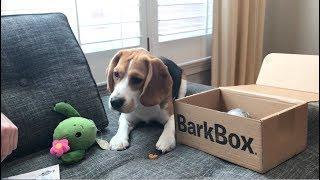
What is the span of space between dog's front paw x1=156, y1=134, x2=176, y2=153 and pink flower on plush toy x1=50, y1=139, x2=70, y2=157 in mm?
265

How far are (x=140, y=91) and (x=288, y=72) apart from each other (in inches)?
17.2

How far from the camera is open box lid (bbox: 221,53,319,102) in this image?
2.48ft

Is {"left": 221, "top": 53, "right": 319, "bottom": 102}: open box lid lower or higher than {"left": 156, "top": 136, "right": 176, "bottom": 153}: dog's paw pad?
higher

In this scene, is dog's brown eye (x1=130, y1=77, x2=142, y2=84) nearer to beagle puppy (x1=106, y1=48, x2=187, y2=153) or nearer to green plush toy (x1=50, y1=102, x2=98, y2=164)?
beagle puppy (x1=106, y1=48, x2=187, y2=153)

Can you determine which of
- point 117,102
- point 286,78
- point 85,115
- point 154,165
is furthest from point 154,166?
point 286,78

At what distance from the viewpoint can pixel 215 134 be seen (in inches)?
36.0

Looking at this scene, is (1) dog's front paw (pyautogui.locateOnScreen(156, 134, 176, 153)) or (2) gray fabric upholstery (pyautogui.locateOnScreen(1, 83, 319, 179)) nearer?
(2) gray fabric upholstery (pyautogui.locateOnScreen(1, 83, 319, 179))

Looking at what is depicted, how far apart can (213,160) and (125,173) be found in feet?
0.81

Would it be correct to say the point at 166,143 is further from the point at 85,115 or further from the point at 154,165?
the point at 85,115

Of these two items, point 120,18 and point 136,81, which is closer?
point 136,81

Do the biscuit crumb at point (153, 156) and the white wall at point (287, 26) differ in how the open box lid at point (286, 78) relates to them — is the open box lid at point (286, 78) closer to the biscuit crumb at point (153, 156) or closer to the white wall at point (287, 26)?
the white wall at point (287, 26)

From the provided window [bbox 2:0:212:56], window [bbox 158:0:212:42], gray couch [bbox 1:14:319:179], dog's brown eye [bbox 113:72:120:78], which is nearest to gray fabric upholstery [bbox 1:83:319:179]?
gray couch [bbox 1:14:319:179]

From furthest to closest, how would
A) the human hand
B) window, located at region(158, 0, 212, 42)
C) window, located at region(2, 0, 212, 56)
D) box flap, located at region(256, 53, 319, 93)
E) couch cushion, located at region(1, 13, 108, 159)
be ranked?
window, located at region(158, 0, 212, 42) < window, located at region(2, 0, 212, 56) < couch cushion, located at region(1, 13, 108, 159) < box flap, located at region(256, 53, 319, 93) < the human hand

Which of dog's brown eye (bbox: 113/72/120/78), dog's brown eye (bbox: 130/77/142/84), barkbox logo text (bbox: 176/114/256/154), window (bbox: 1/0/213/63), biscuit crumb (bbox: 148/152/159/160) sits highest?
window (bbox: 1/0/213/63)
